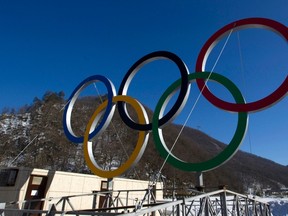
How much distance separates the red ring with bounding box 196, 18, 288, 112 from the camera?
7.38 meters

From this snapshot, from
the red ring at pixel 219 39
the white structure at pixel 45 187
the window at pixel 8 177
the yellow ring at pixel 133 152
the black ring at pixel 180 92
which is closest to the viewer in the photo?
the red ring at pixel 219 39

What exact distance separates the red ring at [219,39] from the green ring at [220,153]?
0.25 m

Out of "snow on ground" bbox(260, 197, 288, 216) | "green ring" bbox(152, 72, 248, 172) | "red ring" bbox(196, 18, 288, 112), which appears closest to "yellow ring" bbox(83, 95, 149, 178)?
"green ring" bbox(152, 72, 248, 172)

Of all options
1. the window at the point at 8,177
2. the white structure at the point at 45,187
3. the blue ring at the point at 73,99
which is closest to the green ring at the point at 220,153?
the blue ring at the point at 73,99

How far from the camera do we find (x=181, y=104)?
8.62 metres

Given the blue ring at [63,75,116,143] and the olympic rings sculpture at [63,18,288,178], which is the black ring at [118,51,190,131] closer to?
the olympic rings sculpture at [63,18,288,178]

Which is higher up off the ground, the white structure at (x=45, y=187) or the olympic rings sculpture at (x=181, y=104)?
the olympic rings sculpture at (x=181, y=104)

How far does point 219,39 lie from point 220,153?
171 inches

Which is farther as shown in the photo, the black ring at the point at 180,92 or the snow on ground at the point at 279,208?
the snow on ground at the point at 279,208

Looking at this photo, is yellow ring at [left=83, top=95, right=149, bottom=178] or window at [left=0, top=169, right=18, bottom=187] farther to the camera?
window at [left=0, top=169, right=18, bottom=187]

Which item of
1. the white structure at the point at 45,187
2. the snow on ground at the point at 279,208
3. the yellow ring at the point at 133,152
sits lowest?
the snow on ground at the point at 279,208

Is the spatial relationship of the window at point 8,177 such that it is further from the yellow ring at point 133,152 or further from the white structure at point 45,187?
the yellow ring at point 133,152

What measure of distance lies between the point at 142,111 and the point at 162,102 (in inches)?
36.9

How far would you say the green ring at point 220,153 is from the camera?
7.23m
